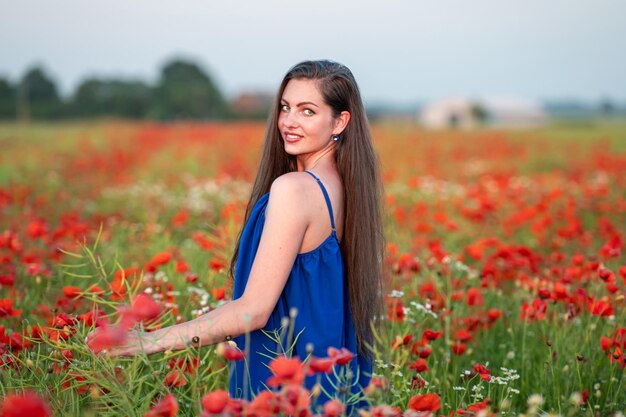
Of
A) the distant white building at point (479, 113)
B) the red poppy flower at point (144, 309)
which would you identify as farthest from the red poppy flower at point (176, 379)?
the distant white building at point (479, 113)

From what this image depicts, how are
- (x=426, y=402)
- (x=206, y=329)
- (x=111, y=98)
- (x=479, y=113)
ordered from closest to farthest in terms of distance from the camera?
(x=426, y=402) → (x=206, y=329) → (x=111, y=98) → (x=479, y=113)

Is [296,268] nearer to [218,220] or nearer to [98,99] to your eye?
[218,220]

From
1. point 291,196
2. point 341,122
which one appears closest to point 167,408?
point 291,196

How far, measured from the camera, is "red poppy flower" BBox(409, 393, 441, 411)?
1.54 m

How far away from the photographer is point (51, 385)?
1821 mm

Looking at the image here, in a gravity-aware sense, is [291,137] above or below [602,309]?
above

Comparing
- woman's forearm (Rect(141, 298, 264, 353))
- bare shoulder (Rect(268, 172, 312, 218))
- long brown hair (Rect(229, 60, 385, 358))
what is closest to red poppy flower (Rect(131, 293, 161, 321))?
woman's forearm (Rect(141, 298, 264, 353))

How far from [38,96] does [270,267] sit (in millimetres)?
37133

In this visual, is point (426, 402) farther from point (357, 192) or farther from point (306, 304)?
point (357, 192)

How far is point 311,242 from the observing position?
1.88 m

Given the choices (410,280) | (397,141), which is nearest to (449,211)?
(410,280)

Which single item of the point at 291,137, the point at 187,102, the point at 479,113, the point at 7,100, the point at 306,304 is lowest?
the point at 479,113

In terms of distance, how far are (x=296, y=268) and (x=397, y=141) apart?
13592 millimetres

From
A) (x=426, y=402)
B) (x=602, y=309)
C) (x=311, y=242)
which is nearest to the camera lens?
(x=426, y=402)
